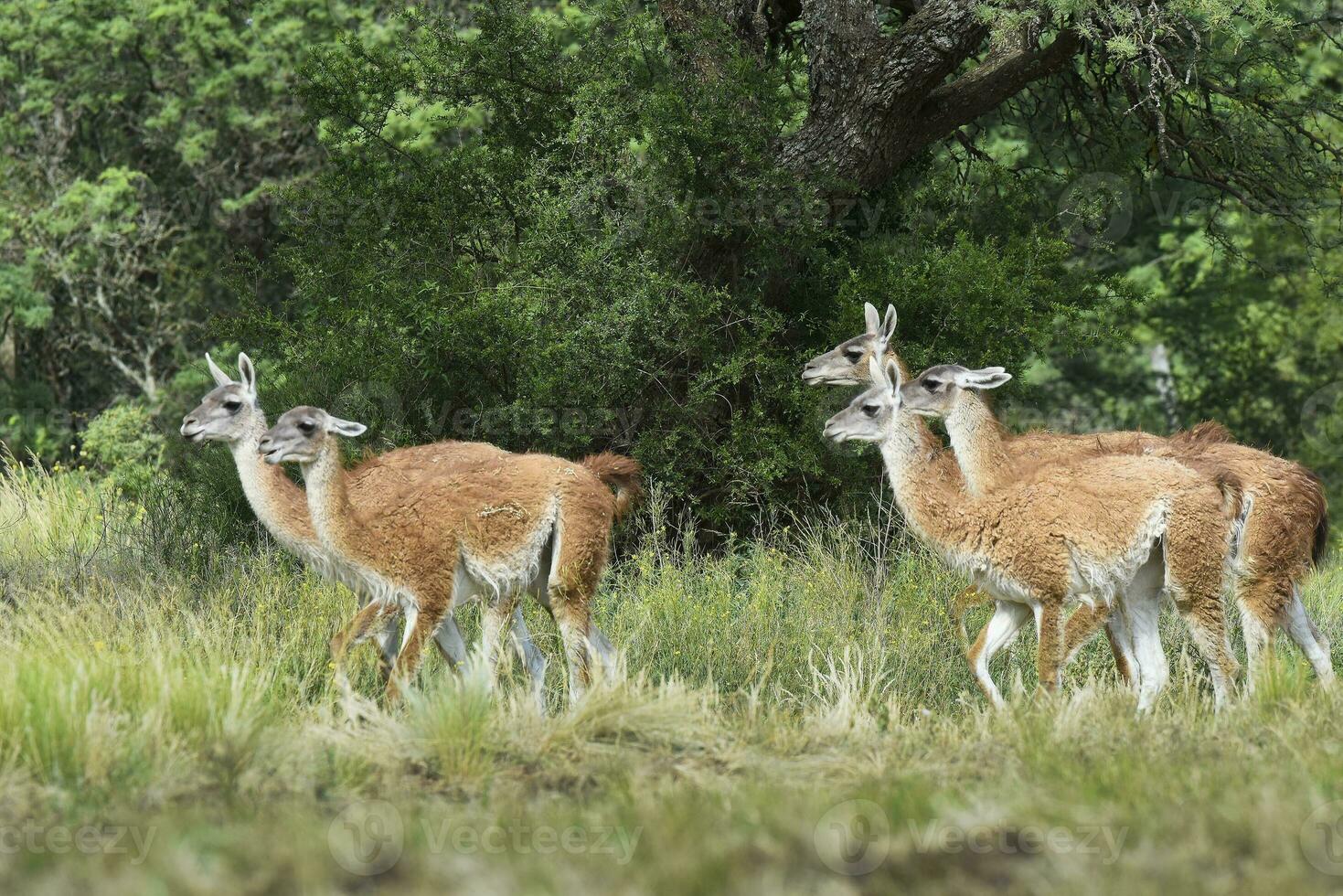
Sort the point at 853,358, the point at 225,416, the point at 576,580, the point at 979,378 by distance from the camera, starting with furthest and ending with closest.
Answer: the point at 853,358 → the point at 979,378 → the point at 225,416 → the point at 576,580

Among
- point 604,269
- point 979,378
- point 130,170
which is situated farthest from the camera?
point 130,170

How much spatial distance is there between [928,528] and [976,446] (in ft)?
2.00

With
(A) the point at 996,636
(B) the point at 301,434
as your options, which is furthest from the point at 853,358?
(B) the point at 301,434

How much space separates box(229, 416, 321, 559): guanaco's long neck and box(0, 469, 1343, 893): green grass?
2.41ft

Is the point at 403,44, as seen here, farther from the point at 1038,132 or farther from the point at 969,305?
the point at 1038,132

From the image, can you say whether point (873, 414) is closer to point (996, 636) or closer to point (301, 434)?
point (996, 636)

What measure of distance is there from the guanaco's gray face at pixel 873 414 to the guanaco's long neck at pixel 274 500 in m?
3.13

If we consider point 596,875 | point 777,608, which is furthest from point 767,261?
point 596,875

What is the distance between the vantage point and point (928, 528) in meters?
9.07

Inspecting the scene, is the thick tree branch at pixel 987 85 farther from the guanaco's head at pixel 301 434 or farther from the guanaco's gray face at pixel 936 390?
the guanaco's head at pixel 301 434

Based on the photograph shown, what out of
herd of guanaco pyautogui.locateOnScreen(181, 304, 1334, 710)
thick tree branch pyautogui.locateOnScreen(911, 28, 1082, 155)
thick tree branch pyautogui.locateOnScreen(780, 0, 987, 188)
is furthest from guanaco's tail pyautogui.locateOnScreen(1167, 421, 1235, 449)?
thick tree branch pyautogui.locateOnScreen(911, 28, 1082, 155)

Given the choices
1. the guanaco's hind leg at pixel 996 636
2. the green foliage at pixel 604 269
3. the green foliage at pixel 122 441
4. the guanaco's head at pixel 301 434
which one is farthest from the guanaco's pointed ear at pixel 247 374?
the green foliage at pixel 122 441

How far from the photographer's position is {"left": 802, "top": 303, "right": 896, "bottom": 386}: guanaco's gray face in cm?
1143

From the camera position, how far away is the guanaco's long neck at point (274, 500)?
8.65m
